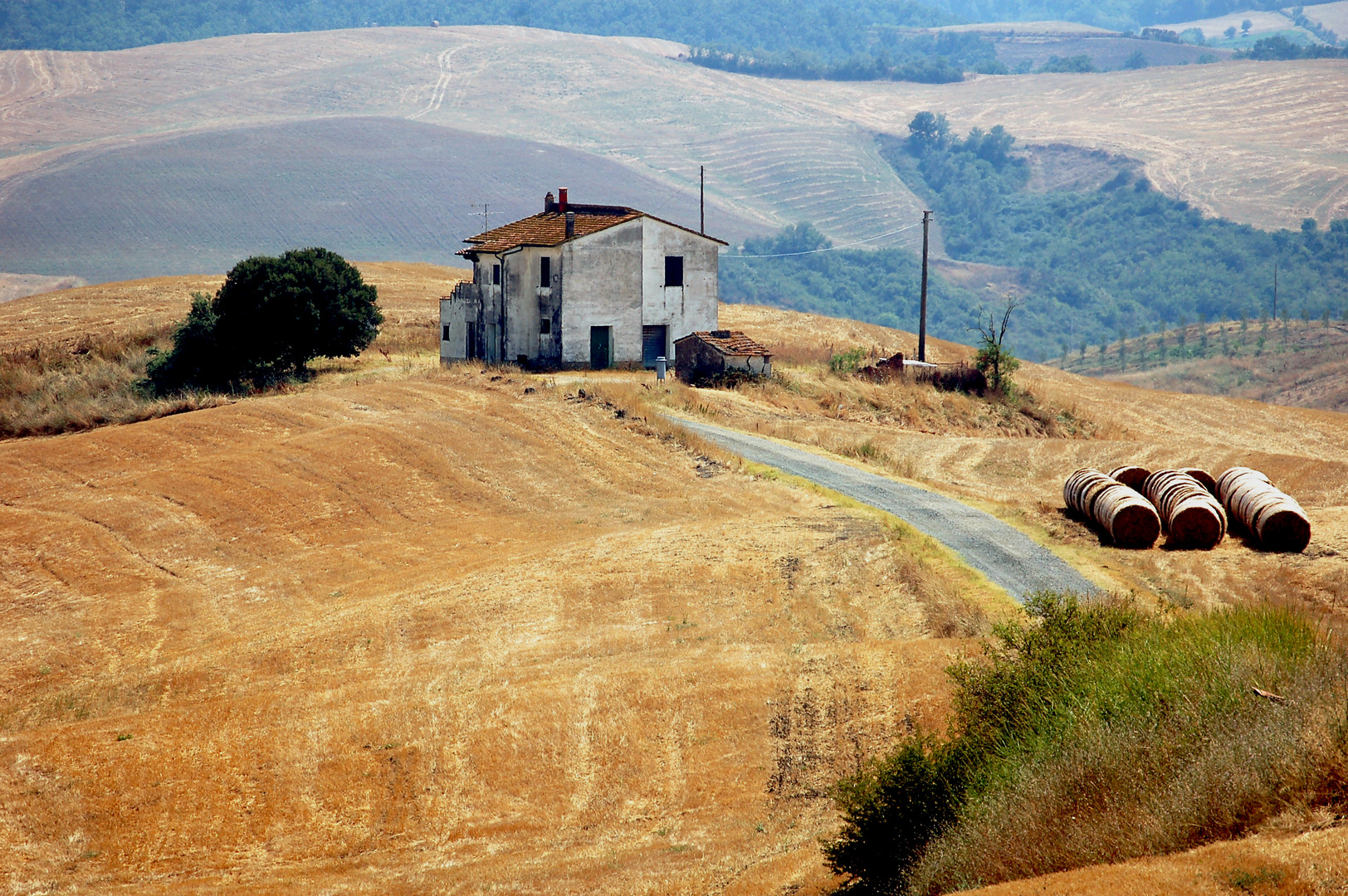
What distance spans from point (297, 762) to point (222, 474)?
16296mm

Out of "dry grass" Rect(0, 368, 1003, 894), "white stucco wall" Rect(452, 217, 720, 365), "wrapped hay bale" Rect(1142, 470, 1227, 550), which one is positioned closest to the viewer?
"dry grass" Rect(0, 368, 1003, 894)

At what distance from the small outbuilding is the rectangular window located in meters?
3.86

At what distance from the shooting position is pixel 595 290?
52656 mm

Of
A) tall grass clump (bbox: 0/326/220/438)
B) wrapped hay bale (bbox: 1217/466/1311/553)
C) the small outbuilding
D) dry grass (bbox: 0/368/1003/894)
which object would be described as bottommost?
dry grass (bbox: 0/368/1003/894)

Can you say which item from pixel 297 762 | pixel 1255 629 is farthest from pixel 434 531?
pixel 1255 629

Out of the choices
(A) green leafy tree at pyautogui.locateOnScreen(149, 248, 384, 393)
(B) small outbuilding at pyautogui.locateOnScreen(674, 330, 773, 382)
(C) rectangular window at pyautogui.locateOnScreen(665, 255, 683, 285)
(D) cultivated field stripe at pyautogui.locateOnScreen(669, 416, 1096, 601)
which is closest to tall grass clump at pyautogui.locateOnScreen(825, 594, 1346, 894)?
(D) cultivated field stripe at pyautogui.locateOnScreen(669, 416, 1096, 601)

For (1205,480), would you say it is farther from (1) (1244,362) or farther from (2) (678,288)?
(1) (1244,362)

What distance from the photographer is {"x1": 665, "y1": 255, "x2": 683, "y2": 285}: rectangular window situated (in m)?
54.4

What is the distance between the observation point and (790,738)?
17.7 metres

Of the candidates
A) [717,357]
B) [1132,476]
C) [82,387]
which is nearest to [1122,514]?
[1132,476]

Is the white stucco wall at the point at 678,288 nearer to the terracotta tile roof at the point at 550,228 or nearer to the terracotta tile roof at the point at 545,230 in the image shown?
the terracotta tile roof at the point at 550,228

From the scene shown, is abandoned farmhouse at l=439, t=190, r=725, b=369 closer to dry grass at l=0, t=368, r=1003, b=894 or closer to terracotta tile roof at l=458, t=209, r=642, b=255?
terracotta tile roof at l=458, t=209, r=642, b=255

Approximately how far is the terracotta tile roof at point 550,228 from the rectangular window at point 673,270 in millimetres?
1346

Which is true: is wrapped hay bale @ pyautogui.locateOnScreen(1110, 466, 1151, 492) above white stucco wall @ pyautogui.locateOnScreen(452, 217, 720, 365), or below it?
below
